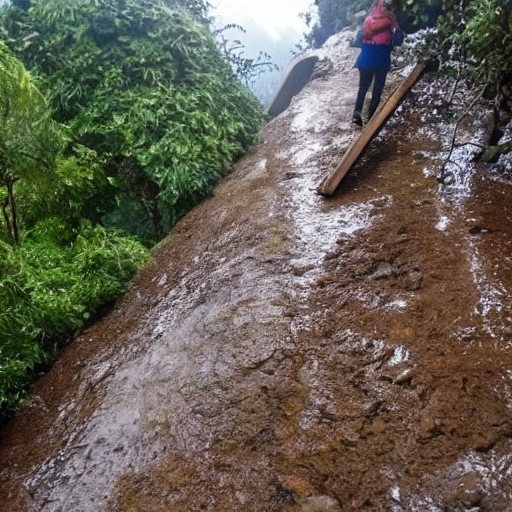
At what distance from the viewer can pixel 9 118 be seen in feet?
12.0

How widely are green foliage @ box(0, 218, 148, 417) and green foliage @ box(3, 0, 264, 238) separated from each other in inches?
52.5

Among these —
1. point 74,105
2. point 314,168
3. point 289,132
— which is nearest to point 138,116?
point 74,105

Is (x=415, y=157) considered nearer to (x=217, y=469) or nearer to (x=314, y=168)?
(x=314, y=168)

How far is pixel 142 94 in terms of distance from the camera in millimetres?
7195

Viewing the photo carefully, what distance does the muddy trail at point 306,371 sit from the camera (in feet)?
7.80

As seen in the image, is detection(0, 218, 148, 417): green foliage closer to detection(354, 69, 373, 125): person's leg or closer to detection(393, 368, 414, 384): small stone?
detection(393, 368, 414, 384): small stone

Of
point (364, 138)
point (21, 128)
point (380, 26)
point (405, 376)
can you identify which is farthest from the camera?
point (380, 26)

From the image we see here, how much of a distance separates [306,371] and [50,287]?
8.95ft

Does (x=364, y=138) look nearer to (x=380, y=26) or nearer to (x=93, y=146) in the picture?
(x=380, y=26)

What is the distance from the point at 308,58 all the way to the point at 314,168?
751 cm

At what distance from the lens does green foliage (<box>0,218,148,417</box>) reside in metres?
3.58

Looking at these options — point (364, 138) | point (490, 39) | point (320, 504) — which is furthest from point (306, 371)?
point (490, 39)

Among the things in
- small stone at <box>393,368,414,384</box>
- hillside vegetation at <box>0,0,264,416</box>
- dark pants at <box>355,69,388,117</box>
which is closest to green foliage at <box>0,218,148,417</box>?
hillside vegetation at <box>0,0,264,416</box>

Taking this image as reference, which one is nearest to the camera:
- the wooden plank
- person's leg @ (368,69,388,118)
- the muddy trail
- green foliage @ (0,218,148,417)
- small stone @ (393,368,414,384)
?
the muddy trail
